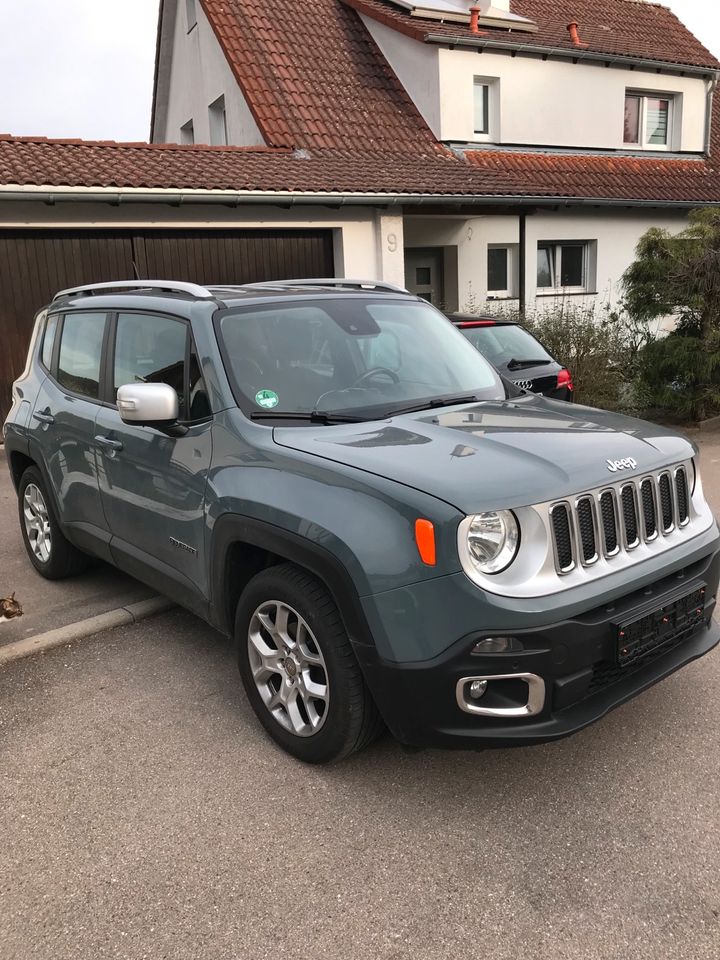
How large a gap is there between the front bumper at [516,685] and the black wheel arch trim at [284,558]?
0.12m

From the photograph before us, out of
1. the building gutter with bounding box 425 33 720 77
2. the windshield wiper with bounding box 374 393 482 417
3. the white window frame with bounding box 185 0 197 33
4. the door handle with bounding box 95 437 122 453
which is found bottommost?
the door handle with bounding box 95 437 122 453

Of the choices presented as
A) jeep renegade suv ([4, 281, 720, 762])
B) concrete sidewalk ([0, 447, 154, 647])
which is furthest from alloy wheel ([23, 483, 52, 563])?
jeep renegade suv ([4, 281, 720, 762])

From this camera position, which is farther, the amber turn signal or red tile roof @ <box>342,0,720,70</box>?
red tile roof @ <box>342,0,720,70</box>

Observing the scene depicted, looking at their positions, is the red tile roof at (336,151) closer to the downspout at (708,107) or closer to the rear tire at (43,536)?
the downspout at (708,107)

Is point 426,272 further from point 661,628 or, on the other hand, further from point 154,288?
point 661,628

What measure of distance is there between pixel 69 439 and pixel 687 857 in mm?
3675

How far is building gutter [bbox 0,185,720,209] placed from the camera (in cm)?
984

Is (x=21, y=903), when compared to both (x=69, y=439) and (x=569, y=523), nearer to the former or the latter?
(x=569, y=523)

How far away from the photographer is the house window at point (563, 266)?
54.9 feet

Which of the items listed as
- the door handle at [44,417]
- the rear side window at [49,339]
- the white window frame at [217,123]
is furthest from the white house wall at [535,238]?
the door handle at [44,417]

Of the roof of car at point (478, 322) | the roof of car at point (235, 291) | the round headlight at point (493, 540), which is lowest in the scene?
the round headlight at point (493, 540)

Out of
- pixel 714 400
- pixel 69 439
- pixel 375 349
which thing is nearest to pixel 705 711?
pixel 375 349

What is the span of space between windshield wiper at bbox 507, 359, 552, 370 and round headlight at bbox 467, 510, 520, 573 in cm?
504

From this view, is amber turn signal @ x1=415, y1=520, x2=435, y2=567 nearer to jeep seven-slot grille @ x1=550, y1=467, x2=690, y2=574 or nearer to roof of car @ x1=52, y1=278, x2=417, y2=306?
jeep seven-slot grille @ x1=550, y1=467, x2=690, y2=574
